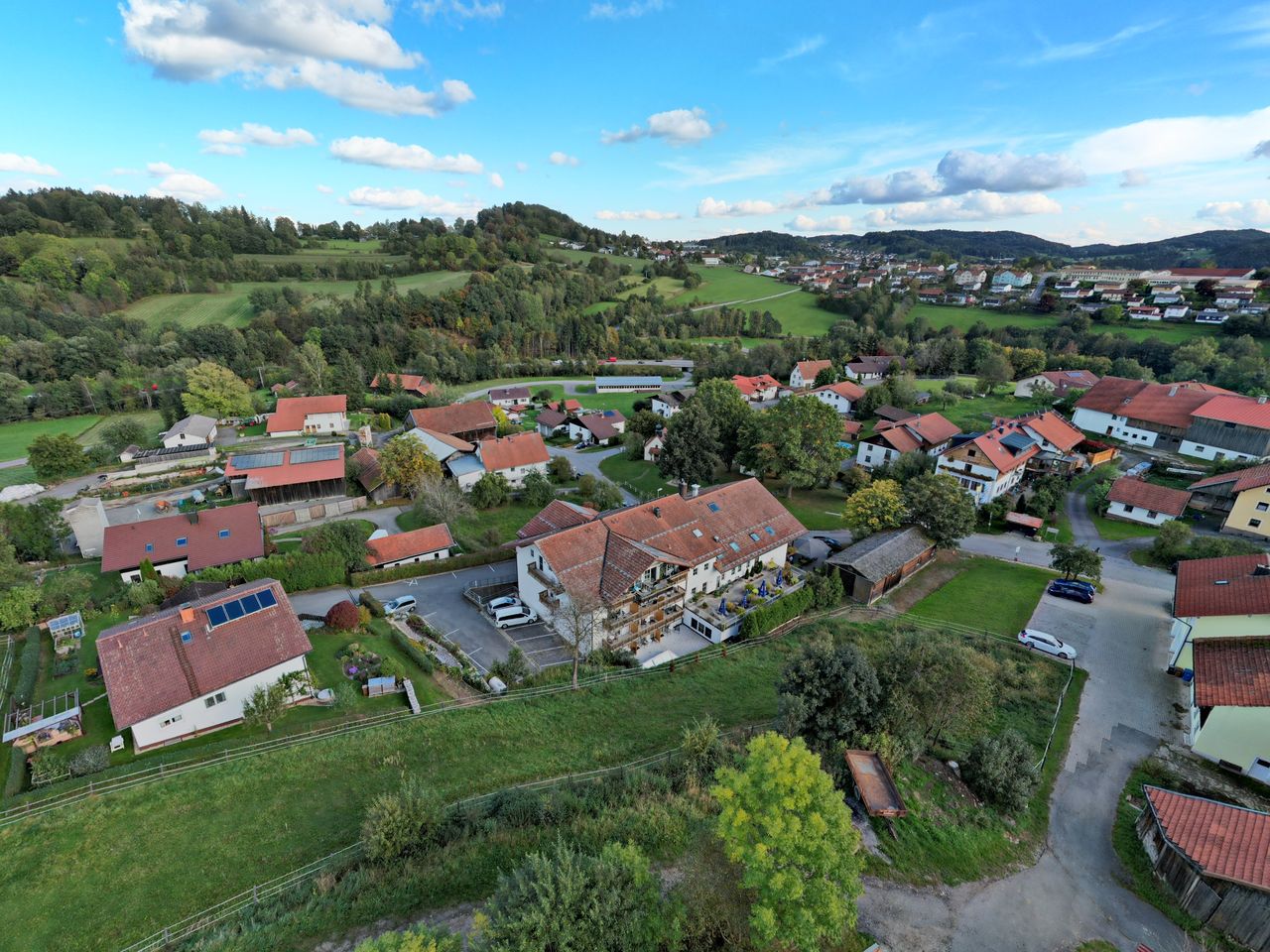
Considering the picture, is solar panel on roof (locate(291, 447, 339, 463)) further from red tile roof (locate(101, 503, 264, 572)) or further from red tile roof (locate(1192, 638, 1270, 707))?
red tile roof (locate(1192, 638, 1270, 707))

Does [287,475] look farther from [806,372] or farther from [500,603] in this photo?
[806,372]

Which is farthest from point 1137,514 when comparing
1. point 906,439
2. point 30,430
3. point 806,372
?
point 30,430

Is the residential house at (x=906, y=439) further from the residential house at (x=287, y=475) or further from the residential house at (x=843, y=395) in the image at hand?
the residential house at (x=287, y=475)

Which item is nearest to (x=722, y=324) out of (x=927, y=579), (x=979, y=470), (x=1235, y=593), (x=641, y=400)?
(x=641, y=400)

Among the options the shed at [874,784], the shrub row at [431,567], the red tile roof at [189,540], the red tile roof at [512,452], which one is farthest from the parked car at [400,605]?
the shed at [874,784]

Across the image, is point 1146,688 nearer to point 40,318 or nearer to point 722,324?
point 722,324

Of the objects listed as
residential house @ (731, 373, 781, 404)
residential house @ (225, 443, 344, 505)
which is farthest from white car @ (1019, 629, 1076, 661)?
residential house @ (731, 373, 781, 404)
